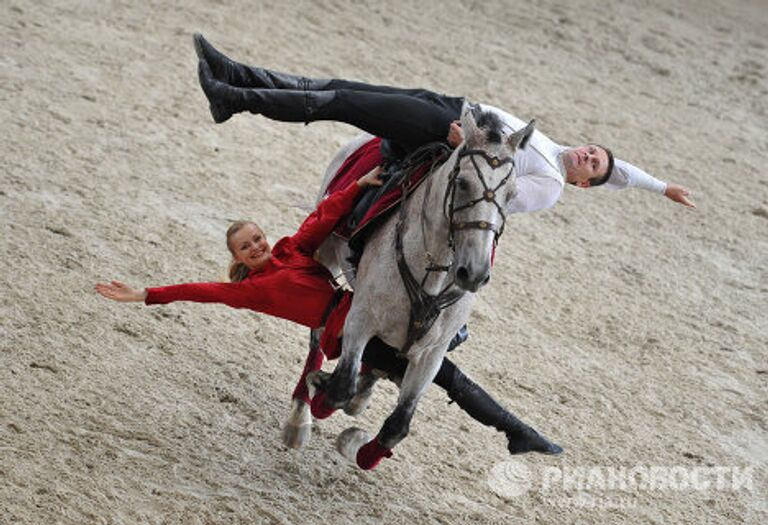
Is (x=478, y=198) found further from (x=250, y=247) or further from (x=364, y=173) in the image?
(x=250, y=247)

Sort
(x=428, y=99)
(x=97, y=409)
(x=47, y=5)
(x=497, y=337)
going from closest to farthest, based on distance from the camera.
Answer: (x=428, y=99)
(x=97, y=409)
(x=497, y=337)
(x=47, y=5)

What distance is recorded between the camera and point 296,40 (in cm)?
1026

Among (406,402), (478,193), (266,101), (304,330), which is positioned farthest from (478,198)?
(304,330)

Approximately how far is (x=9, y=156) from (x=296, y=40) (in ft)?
10.1

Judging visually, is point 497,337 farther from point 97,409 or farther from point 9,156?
point 9,156

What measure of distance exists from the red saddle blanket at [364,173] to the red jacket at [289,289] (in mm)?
79

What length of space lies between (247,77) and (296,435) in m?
1.52

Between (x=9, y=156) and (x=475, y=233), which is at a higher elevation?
(x=475, y=233)

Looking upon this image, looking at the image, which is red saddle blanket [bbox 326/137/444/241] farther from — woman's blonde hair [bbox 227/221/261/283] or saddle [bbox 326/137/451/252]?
woman's blonde hair [bbox 227/221/261/283]

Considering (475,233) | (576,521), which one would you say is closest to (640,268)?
(576,521)

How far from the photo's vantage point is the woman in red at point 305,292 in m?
5.27

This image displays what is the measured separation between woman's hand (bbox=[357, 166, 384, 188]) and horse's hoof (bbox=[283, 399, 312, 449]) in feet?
3.60

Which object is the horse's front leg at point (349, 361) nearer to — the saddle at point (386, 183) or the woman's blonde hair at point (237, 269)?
the saddle at point (386, 183)

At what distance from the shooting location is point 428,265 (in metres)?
4.82
